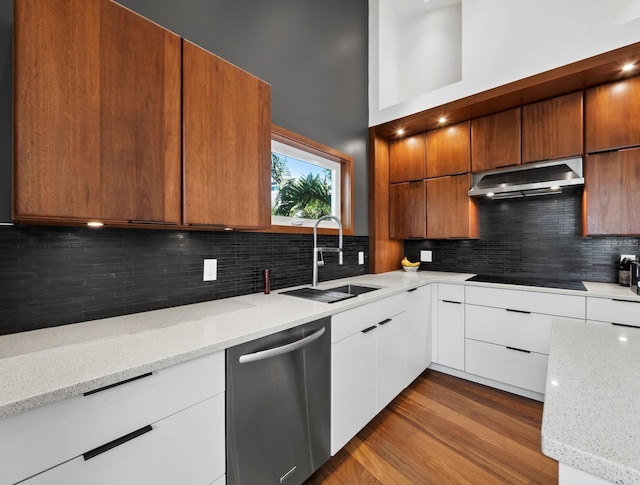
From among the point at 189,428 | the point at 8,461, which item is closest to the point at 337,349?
the point at 189,428

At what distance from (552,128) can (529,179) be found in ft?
1.33

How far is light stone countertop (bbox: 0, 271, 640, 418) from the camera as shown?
70cm

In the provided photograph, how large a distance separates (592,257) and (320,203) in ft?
7.52

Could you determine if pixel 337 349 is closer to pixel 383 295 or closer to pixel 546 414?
pixel 383 295

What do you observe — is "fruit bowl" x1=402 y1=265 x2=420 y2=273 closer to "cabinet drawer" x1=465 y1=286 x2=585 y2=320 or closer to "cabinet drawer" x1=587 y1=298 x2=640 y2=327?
"cabinet drawer" x1=465 y1=286 x2=585 y2=320

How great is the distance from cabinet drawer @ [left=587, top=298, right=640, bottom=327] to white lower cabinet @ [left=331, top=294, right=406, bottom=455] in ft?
4.05

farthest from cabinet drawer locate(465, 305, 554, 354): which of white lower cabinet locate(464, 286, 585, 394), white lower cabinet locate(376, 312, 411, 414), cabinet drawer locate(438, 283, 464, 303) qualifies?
white lower cabinet locate(376, 312, 411, 414)

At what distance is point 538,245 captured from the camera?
263 centimetres

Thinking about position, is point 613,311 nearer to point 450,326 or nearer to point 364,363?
point 450,326

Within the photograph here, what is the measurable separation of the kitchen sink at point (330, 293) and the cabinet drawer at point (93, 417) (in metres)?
0.84

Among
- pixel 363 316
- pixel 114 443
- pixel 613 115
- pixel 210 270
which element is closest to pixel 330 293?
pixel 363 316

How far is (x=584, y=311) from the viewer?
1.97 m

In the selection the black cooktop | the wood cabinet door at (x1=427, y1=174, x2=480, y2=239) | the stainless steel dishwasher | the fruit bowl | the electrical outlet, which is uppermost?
the wood cabinet door at (x1=427, y1=174, x2=480, y2=239)

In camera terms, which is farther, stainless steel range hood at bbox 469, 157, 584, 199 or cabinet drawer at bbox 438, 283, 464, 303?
cabinet drawer at bbox 438, 283, 464, 303
